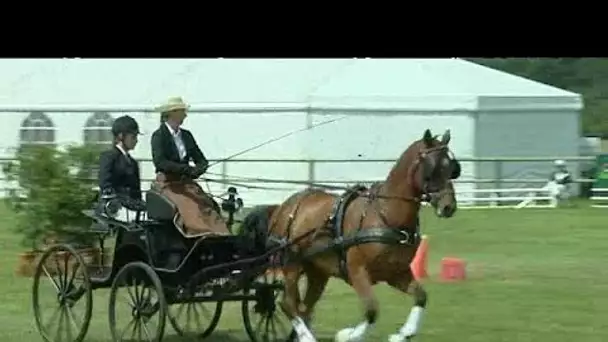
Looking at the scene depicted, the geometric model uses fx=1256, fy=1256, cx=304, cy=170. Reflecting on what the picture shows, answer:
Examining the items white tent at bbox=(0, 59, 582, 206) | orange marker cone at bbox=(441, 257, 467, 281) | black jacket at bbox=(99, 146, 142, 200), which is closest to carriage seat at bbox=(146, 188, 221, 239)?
black jacket at bbox=(99, 146, 142, 200)

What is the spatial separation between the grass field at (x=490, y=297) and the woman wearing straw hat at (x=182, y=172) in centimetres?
152

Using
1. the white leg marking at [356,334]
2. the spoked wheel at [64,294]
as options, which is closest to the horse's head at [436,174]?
the white leg marking at [356,334]

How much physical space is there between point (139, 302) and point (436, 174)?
221 cm

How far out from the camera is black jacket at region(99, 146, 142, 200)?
8.73 meters

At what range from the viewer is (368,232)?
8.24 meters

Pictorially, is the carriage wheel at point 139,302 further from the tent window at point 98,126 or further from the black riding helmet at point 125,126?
the tent window at point 98,126

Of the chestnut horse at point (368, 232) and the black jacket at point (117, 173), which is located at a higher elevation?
the black jacket at point (117, 173)

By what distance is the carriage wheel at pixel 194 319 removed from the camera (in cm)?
957

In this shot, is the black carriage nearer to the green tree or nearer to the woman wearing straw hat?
the woman wearing straw hat

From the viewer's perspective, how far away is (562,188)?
26.5m

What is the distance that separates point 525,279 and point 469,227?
23.3 feet

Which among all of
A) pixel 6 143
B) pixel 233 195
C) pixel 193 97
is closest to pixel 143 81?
pixel 193 97

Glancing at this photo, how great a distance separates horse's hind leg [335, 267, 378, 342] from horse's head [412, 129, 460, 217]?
2.22 feet

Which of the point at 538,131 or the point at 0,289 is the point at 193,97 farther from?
the point at 0,289
